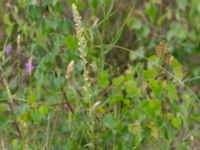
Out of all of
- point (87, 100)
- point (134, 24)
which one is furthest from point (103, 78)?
point (134, 24)

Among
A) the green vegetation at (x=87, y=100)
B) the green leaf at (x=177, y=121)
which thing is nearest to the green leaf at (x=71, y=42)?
the green vegetation at (x=87, y=100)

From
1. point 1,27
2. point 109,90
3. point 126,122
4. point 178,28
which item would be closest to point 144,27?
point 178,28

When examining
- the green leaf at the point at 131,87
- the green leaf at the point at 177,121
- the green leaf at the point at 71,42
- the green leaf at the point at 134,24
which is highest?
the green leaf at the point at 71,42

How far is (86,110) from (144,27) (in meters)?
1.45

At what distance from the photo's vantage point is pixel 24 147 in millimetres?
1962

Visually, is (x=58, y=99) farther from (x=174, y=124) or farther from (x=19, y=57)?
(x=174, y=124)

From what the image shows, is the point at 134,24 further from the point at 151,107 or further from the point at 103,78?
the point at 151,107

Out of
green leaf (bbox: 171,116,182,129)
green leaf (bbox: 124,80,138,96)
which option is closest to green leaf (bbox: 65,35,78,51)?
green leaf (bbox: 124,80,138,96)

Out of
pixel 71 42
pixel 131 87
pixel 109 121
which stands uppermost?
pixel 71 42

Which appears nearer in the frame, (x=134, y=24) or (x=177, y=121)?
(x=177, y=121)

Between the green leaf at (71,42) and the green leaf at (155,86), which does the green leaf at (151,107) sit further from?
the green leaf at (71,42)

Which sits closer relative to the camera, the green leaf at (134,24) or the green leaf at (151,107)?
the green leaf at (151,107)

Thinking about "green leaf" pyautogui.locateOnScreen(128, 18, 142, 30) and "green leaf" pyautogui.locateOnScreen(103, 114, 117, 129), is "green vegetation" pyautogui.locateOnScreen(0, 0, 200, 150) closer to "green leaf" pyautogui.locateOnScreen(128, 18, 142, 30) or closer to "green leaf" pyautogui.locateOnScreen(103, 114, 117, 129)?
"green leaf" pyautogui.locateOnScreen(103, 114, 117, 129)

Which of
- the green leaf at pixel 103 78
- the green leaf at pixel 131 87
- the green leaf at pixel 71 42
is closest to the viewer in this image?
the green leaf at pixel 71 42
